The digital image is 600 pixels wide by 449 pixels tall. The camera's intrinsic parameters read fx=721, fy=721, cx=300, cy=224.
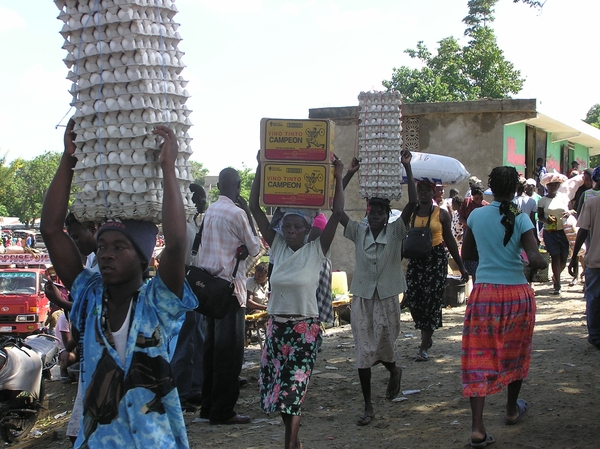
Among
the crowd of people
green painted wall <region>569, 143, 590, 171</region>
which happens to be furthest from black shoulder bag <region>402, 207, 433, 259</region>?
green painted wall <region>569, 143, 590, 171</region>

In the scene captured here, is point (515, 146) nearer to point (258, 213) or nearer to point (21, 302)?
point (21, 302)

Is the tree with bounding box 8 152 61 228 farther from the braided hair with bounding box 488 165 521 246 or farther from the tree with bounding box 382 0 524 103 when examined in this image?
the braided hair with bounding box 488 165 521 246

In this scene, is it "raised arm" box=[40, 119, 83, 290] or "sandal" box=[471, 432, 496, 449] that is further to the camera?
"sandal" box=[471, 432, 496, 449]

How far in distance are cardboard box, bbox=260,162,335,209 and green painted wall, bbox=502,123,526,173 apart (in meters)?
12.2

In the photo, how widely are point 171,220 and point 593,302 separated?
6.19m

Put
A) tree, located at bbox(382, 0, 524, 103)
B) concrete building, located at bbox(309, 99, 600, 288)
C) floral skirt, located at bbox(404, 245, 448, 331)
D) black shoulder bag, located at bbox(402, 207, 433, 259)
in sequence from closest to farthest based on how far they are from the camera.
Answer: black shoulder bag, located at bbox(402, 207, 433, 259) < floral skirt, located at bbox(404, 245, 448, 331) < concrete building, located at bbox(309, 99, 600, 288) < tree, located at bbox(382, 0, 524, 103)

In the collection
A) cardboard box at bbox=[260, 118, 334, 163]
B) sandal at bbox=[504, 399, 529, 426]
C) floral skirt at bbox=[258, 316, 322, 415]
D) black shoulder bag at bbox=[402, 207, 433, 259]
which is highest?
cardboard box at bbox=[260, 118, 334, 163]

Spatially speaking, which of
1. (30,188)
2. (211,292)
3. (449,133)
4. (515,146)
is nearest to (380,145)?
(211,292)

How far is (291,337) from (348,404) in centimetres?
199

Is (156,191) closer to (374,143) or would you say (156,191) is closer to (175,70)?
(175,70)

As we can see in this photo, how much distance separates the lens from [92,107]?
3027 millimetres

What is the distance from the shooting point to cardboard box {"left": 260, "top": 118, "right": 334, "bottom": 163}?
210 inches

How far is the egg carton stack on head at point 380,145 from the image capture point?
6.51 meters

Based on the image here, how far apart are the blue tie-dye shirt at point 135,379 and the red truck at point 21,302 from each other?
13.6 metres
